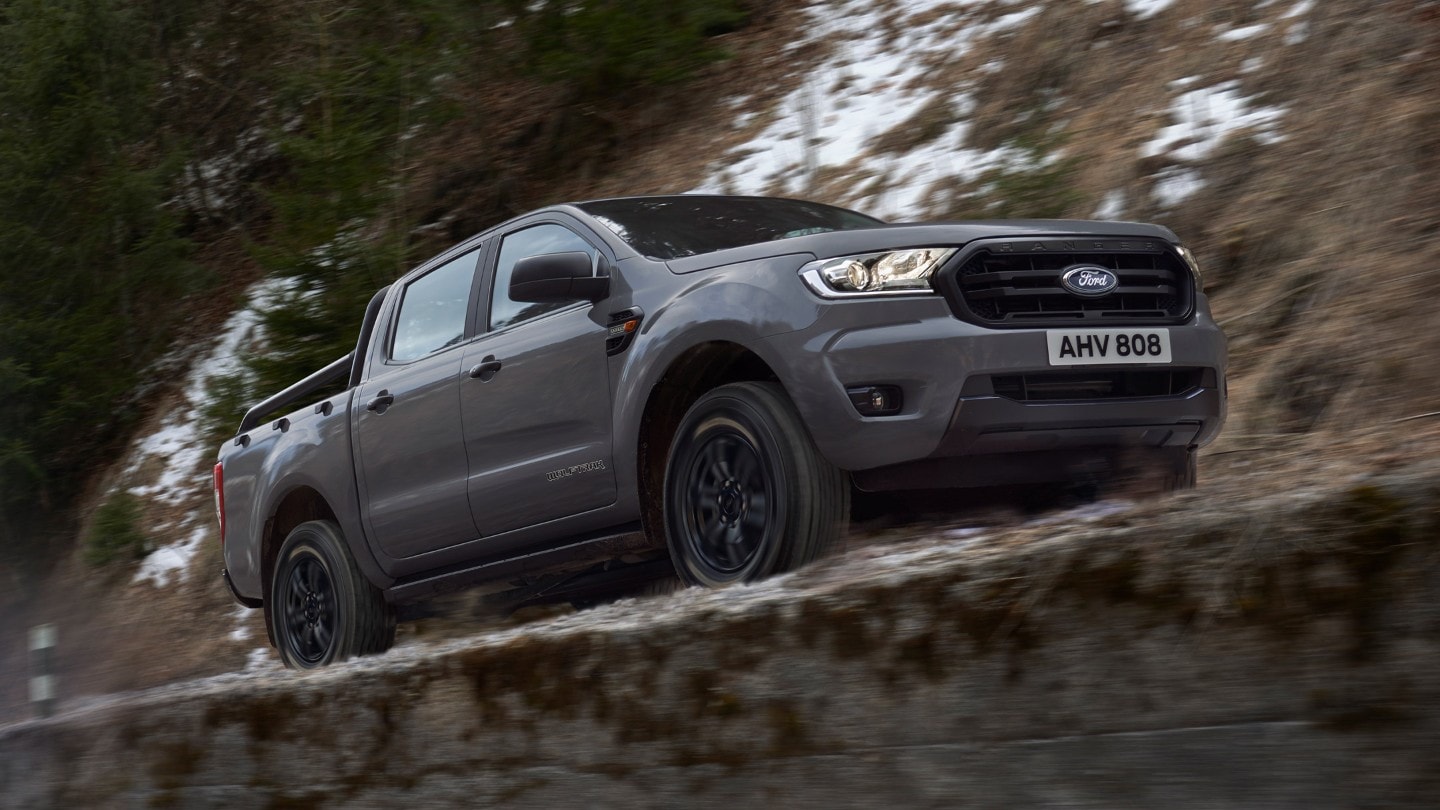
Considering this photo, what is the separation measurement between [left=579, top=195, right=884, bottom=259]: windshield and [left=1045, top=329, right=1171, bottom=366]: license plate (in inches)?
48.9

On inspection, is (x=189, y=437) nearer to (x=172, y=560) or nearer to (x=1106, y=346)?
(x=172, y=560)

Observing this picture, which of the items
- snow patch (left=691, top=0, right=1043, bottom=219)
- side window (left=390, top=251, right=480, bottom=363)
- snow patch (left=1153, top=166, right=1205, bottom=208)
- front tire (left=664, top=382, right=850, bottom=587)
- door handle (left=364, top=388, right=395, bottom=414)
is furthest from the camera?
snow patch (left=691, top=0, right=1043, bottom=219)

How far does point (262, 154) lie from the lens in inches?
960

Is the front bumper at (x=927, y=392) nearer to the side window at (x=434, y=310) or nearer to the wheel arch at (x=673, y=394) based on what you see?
the wheel arch at (x=673, y=394)

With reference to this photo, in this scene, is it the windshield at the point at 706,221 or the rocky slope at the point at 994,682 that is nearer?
the rocky slope at the point at 994,682

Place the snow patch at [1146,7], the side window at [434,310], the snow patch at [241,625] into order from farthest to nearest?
the snow patch at [241,625] < the snow patch at [1146,7] < the side window at [434,310]

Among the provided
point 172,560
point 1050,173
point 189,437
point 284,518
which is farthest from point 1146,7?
point 189,437

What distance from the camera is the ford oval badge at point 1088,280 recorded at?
4.66m

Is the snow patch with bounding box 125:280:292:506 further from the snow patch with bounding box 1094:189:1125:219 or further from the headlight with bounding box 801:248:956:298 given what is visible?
the headlight with bounding box 801:248:956:298

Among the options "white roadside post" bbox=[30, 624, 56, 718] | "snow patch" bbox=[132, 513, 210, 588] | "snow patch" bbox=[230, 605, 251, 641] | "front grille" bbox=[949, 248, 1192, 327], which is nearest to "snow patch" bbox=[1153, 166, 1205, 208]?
"front grille" bbox=[949, 248, 1192, 327]

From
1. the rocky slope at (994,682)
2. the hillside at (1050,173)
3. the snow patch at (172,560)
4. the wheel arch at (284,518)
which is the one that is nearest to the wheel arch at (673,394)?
the rocky slope at (994,682)

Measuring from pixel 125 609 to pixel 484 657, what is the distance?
13403 mm

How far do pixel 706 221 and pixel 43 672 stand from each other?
5.53m

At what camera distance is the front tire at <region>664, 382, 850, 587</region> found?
4.51 metres
